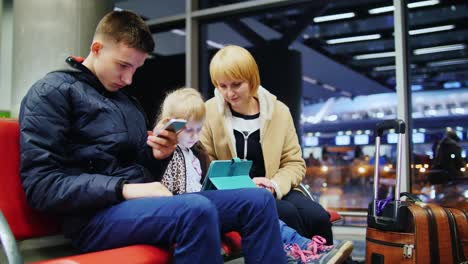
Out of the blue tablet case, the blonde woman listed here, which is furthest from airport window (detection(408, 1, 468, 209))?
the blue tablet case

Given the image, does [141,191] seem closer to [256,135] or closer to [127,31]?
[127,31]

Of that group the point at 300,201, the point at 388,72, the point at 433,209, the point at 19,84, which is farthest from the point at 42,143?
the point at 388,72

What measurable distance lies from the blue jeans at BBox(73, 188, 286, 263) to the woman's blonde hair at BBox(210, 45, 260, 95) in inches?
32.5

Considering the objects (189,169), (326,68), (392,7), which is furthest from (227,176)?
(326,68)

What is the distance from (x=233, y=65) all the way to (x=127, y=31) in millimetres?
714

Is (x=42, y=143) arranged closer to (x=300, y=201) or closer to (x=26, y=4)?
(x=300, y=201)

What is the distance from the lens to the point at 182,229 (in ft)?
4.66

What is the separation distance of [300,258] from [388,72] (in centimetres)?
291

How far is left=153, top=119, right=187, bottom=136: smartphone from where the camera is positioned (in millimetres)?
1504

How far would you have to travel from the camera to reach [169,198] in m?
1.48

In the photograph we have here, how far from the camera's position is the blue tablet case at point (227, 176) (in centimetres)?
177

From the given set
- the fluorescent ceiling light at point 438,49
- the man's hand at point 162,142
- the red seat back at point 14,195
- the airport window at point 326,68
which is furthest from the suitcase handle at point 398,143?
the fluorescent ceiling light at point 438,49

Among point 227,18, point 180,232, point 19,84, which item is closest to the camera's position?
point 180,232

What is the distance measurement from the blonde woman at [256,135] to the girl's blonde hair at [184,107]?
0.32 m
